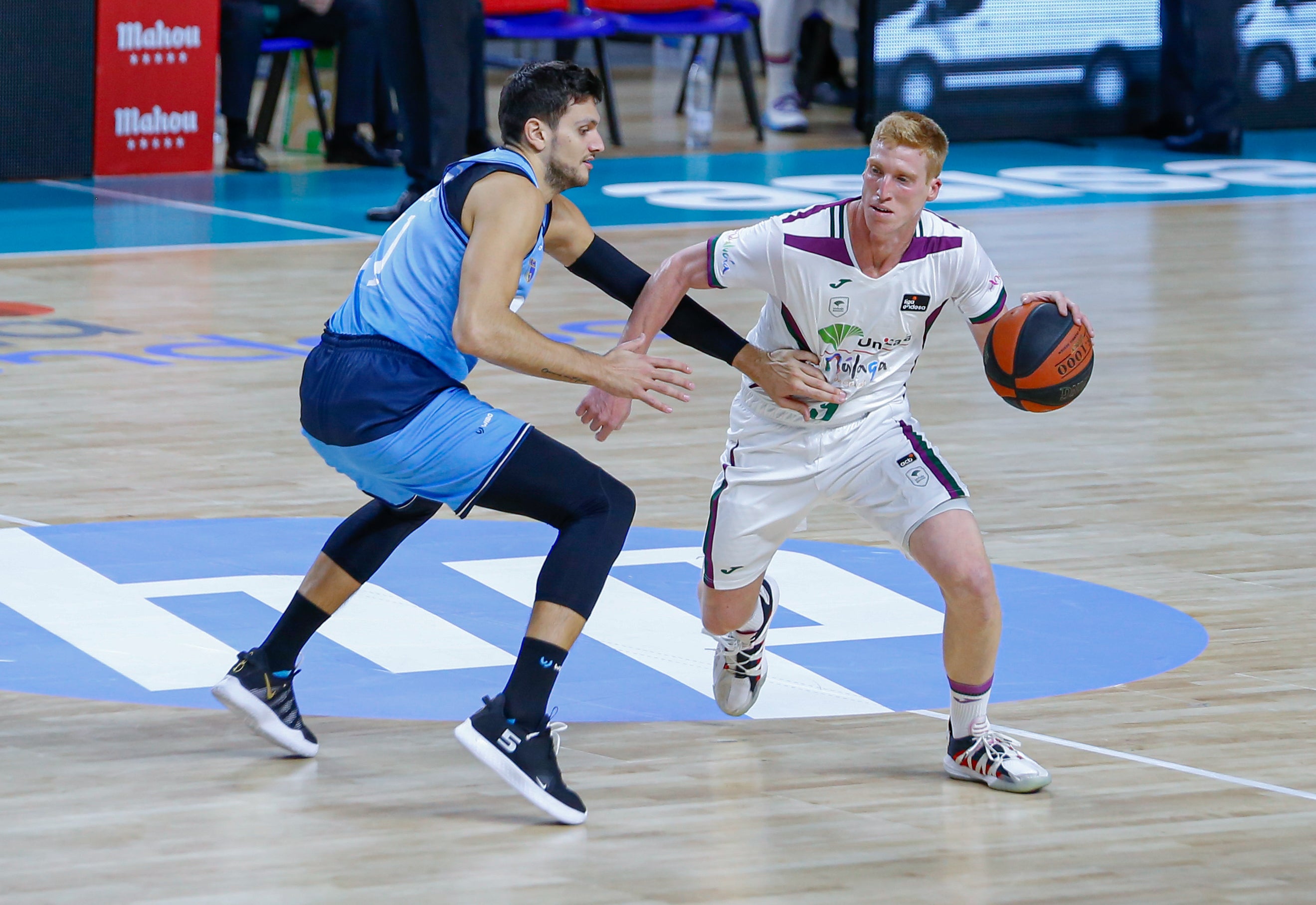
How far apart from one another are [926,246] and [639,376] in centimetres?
87

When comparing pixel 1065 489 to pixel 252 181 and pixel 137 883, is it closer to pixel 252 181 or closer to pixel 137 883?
pixel 137 883

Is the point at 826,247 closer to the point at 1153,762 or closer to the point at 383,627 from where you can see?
the point at 1153,762

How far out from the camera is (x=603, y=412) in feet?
15.8

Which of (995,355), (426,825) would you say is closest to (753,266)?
(995,355)

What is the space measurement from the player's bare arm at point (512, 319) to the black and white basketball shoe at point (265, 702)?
2.81ft

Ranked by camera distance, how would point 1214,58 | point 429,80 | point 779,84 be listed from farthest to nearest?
1. point 779,84
2. point 1214,58
3. point 429,80

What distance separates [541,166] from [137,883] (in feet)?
5.33

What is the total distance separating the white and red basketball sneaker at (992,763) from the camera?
4.44 metres

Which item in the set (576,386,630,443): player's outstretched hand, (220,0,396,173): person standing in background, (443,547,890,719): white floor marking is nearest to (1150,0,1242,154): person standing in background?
(220,0,396,173): person standing in background

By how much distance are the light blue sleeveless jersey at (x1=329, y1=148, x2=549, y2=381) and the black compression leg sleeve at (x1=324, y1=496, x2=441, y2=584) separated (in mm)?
357

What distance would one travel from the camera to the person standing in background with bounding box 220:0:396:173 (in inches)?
542

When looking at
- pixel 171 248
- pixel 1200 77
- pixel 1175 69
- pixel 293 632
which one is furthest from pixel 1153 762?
pixel 1175 69

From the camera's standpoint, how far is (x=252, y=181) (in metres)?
14.0

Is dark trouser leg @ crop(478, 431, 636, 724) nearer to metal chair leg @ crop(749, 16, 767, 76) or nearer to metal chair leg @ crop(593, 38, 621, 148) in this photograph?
metal chair leg @ crop(593, 38, 621, 148)
